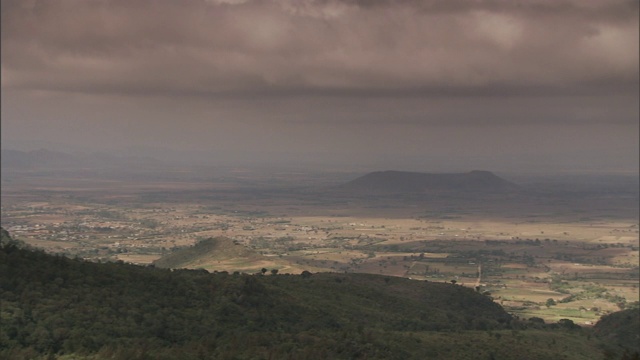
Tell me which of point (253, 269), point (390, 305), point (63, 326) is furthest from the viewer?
point (253, 269)

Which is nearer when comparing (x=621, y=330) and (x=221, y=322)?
(x=221, y=322)

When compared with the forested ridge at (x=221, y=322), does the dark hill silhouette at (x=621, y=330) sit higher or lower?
lower

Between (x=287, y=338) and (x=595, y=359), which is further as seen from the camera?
(x=595, y=359)

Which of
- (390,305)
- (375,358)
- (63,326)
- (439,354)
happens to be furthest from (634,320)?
(63,326)

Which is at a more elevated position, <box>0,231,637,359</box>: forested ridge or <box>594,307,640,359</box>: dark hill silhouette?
<box>0,231,637,359</box>: forested ridge

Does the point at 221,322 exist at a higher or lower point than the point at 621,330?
higher

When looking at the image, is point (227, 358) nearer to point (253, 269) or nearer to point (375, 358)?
point (375, 358)

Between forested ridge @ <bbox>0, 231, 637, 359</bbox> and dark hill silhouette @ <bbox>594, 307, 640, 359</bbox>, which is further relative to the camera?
dark hill silhouette @ <bbox>594, 307, 640, 359</bbox>

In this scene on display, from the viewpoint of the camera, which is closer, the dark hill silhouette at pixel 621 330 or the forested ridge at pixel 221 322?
the forested ridge at pixel 221 322
